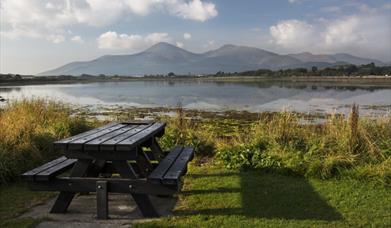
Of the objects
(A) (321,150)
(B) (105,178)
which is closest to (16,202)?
(B) (105,178)

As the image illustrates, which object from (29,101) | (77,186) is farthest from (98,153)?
(29,101)

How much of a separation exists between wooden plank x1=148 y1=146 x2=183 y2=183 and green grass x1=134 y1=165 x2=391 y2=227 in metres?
0.49

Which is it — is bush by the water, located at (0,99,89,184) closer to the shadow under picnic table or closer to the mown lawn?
the mown lawn

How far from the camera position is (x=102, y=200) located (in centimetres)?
466

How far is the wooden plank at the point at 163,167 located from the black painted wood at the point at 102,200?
555 mm

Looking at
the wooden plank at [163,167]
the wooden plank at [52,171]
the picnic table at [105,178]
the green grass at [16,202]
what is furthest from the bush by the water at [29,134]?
the wooden plank at [163,167]

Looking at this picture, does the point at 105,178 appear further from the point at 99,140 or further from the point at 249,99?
the point at 249,99

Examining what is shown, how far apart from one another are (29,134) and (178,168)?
3.93 metres

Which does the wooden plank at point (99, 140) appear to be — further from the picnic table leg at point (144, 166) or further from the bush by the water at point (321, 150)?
the bush by the water at point (321, 150)

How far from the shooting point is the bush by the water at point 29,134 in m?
6.60

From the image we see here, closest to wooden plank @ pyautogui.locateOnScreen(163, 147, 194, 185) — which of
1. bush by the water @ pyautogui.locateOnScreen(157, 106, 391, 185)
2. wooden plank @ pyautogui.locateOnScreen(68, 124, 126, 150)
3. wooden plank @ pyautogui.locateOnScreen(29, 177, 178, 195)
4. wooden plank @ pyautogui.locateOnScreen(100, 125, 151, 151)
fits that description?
wooden plank @ pyautogui.locateOnScreen(29, 177, 178, 195)

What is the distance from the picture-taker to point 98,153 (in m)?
Answer: 4.50

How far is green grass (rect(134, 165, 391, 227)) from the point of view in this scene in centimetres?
455

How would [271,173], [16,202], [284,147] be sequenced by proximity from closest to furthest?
[16,202], [271,173], [284,147]
